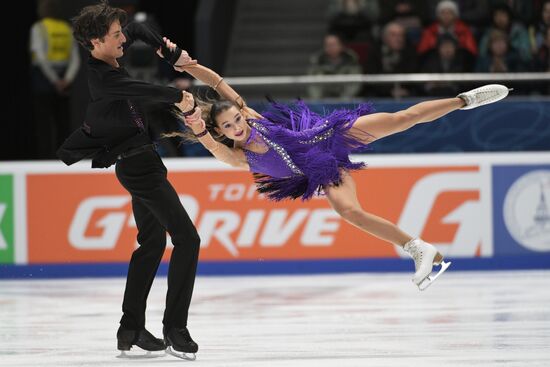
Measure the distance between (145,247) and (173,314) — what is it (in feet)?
1.19

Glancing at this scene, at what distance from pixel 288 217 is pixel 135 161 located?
131 inches

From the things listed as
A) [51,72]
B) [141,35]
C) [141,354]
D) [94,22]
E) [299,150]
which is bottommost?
[51,72]

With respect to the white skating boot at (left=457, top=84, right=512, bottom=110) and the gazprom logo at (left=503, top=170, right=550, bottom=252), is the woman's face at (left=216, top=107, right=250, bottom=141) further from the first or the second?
the gazprom logo at (left=503, top=170, right=550, bottom=252)

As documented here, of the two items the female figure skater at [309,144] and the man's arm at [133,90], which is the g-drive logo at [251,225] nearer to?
the female figure skater at [309,144]

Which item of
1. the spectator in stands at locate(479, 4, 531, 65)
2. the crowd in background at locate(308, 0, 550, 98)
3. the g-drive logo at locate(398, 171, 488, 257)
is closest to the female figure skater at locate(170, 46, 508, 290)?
the g-drive logo at locate(398, 171, 488, 257)

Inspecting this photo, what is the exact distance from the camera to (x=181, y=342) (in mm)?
5039

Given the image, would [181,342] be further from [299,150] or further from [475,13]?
[475,13]

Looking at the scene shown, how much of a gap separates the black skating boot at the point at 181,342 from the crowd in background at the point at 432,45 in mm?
4054

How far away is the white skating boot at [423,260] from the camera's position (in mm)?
5508

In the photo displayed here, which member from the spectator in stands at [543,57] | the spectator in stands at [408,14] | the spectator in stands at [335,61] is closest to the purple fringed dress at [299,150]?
the spectator in stands at [335,61]

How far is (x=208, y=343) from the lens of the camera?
5.57 meters

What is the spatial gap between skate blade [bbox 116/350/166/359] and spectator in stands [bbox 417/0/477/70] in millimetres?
4827

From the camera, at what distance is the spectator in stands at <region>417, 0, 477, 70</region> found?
373 inches

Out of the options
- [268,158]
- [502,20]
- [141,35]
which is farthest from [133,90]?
[502,20]
